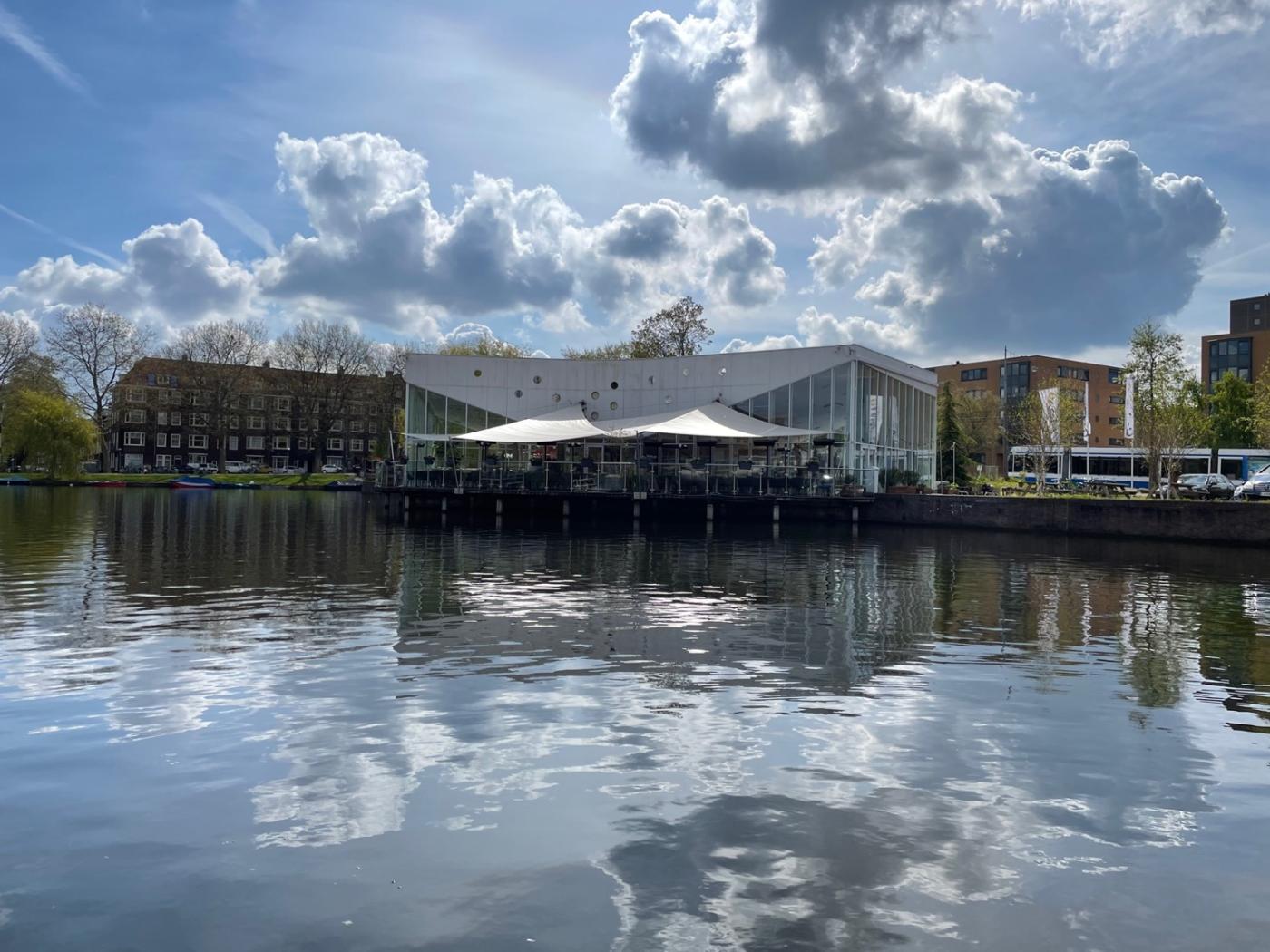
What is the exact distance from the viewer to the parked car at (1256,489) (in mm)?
37781

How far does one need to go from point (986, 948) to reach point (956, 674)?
6.29 m

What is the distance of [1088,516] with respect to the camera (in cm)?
3578

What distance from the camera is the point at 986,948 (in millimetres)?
4617

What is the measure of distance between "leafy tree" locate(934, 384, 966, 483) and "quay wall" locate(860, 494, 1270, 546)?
84.2 ft

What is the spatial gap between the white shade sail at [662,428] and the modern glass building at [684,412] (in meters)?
0.08

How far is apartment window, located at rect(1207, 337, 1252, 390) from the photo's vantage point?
94.6 metres

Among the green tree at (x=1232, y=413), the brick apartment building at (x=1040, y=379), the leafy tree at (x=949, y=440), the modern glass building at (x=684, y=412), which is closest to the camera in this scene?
the modern glass building at (x=684, y=412)

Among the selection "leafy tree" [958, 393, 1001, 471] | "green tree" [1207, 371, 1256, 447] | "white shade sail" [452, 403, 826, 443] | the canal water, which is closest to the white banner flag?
"white shade sail" [452, 403, 826, 443]

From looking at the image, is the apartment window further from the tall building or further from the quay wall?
the quay wall

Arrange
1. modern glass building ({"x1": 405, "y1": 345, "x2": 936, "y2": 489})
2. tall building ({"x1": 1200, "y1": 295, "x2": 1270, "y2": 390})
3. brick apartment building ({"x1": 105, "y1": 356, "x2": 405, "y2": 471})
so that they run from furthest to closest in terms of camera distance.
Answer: tall building ({"x1": 1200, "y1": 295, "x2": 1270, "y2": 390}), brick apartment building ({"x1": 105, "y1": 356, "x2": 405, "y2": 471}), modern glass building ({"x1": 405, "y1": 345, "x2": 936, "y2": 489})

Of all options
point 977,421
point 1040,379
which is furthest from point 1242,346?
point 977,421

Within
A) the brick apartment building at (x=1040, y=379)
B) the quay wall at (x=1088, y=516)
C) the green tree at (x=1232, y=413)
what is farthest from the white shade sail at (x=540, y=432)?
the brick apartment building at (x=1040, y=379)

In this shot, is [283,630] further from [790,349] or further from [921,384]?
[921,384]

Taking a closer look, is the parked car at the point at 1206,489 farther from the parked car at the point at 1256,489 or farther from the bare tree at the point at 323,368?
the bare tree at the point at 323,368
